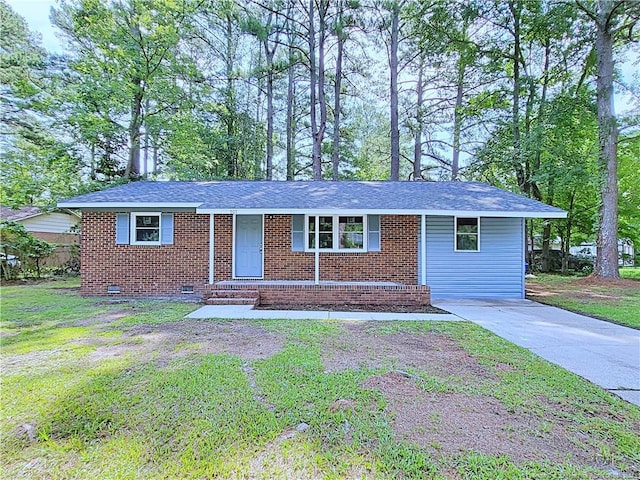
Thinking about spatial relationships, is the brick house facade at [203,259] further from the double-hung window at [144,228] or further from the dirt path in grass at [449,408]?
the dirt path in grass at [449,408]

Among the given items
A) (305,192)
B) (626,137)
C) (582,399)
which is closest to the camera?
(582,399)

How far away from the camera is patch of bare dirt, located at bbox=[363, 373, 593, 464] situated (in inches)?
102

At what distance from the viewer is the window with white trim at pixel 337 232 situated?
10531mm

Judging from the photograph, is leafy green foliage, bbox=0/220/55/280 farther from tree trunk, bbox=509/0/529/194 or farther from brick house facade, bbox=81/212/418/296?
tree trunk, bbox=509/0/529/194

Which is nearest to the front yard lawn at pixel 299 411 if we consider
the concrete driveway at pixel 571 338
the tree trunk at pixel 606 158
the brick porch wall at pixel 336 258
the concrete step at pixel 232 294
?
the concrete driveway at pixel 571 338

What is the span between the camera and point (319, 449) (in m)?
2.56

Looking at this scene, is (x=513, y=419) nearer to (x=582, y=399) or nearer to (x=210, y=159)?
(x=582, y=399)

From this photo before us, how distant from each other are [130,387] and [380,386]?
2.51 m

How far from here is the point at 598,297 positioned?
1025 cm

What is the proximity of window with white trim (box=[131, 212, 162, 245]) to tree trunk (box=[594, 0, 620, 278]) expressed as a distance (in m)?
16.1

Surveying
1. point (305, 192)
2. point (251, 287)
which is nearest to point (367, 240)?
point (305, 192)

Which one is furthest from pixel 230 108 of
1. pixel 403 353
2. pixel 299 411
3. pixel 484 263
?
pixel 299 411

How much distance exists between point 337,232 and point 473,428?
7.93m

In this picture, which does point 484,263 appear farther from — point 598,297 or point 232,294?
point 232,294
